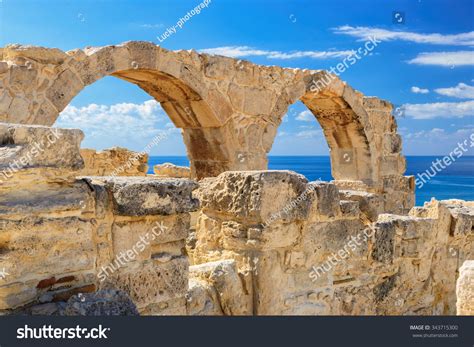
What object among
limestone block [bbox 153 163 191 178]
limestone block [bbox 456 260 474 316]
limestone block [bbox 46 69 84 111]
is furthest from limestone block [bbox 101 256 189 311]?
limestone block [bbox 153 163 191 178]

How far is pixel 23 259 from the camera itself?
6.92 ft

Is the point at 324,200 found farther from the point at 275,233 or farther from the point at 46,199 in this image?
the point at 46,199

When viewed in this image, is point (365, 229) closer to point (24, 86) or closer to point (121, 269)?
point (121, 269)

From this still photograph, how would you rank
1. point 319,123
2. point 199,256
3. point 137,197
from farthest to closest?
point 319,123 < point 199,256 < point 137,197

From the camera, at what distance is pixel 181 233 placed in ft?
8.76

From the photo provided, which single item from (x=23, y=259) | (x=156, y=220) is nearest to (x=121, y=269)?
(x=156, y=220)

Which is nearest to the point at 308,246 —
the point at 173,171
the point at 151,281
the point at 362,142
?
the point at 151,281

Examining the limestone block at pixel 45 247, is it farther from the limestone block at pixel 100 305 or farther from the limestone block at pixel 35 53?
the limestone block at pixel 35 53

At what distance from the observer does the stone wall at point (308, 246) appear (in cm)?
321

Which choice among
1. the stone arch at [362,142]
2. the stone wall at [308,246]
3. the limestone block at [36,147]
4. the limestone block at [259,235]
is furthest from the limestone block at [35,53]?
the stone arch at [362,142]

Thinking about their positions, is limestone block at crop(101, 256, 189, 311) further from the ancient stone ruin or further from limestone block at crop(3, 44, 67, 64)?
limestone block at crop(3, 44, 67, 64)

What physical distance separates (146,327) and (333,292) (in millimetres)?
1873

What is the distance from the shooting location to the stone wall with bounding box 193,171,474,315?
3.21 meters
